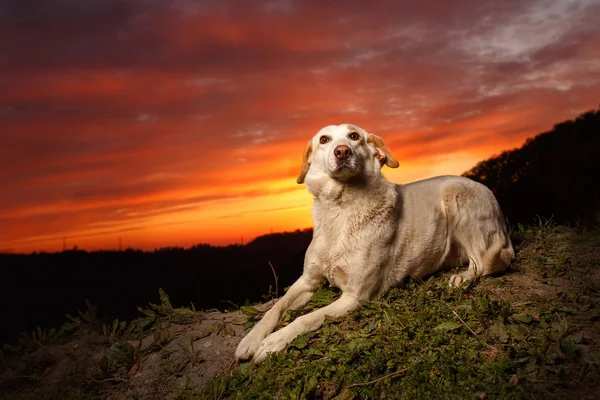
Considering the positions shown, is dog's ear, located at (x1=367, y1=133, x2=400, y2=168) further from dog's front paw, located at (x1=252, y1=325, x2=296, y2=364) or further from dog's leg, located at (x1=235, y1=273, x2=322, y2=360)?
dog's front paw, located at (x1=252, y1=325, x2=296, y2=364)

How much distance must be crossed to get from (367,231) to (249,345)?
1.83m

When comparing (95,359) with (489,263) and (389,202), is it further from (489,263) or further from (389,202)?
(489,263)

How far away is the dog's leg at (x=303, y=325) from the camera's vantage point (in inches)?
201

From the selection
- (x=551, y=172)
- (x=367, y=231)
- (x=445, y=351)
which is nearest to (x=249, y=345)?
(x=367, y=231)

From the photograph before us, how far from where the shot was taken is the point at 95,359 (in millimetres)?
6133

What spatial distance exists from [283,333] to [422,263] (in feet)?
7.04

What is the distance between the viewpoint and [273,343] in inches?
201

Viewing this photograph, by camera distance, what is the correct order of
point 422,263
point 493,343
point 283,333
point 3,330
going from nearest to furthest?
point 493,343 → point 283,333 → point 422,263 → point 3,330

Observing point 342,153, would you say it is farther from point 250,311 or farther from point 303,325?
point 250,311

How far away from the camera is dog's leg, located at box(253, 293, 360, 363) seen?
5.11 meters

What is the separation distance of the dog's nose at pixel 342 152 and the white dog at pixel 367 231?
0.01 meters

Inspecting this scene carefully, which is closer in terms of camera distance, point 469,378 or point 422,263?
point 469,378

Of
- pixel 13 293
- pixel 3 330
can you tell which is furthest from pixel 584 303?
pixel 13 293

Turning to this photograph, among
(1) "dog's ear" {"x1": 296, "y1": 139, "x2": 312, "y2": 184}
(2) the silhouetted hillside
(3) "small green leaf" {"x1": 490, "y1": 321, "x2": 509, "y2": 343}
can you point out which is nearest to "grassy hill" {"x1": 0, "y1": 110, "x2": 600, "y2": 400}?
(3) "small green leaf" {"x1": 490, "y1": 321, "x2": 509, "y2": 343}
